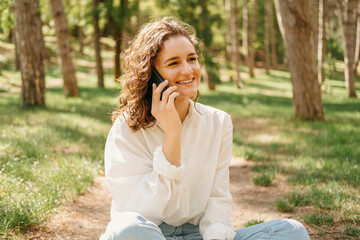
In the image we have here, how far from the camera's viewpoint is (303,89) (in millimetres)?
9305

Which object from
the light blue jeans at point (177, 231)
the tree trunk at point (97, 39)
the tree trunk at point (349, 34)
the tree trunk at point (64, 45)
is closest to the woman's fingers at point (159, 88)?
the light blue jeans at point (177, 231)

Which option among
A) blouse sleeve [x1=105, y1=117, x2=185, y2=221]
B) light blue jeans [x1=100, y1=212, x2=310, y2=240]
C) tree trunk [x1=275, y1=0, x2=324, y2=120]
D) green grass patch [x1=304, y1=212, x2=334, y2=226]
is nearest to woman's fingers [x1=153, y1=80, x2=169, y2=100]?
blouse sleeve [x1=105, y1=117, x2=185, y2=221]

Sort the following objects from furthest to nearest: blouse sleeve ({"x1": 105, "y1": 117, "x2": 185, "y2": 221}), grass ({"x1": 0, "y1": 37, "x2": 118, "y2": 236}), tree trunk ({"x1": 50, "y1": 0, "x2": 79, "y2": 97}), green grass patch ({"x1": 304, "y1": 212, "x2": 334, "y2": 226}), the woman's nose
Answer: tree trunk ({"x1": 50, "y1": 0, "x2": 79, "y2": 97}) → green grass patch ({"x1": 304, "y1": 212, "x2": 334, "y2": 226}) → grass ({"x1": 0, "y1": 37, "x2": 118, "y2": 236}) → the woman's nose → blouse sleeve ({"x1": 105, "y1": 117, "x2": 185, "y2": 221})

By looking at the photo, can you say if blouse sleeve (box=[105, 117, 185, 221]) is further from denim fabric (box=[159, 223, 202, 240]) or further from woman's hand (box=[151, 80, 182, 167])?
denim fabric (box=[159, 223, 202, 240])

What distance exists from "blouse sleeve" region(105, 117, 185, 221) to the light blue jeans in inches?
6.2

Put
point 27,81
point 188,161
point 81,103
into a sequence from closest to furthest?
point 188,161 → point 27,81 → point 81,103

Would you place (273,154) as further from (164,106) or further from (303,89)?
(164,106)

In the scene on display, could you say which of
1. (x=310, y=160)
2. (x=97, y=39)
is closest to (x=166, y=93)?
(x=310, y=160)

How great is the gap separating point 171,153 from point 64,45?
11.1 m

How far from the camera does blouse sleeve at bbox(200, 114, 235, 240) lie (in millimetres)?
2504

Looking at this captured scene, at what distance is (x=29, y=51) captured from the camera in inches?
373

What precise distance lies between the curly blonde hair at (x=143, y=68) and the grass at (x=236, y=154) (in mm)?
1484

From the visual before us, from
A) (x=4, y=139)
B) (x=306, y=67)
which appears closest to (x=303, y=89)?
(x=306, y=67)

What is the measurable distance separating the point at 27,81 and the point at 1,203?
6.77m
